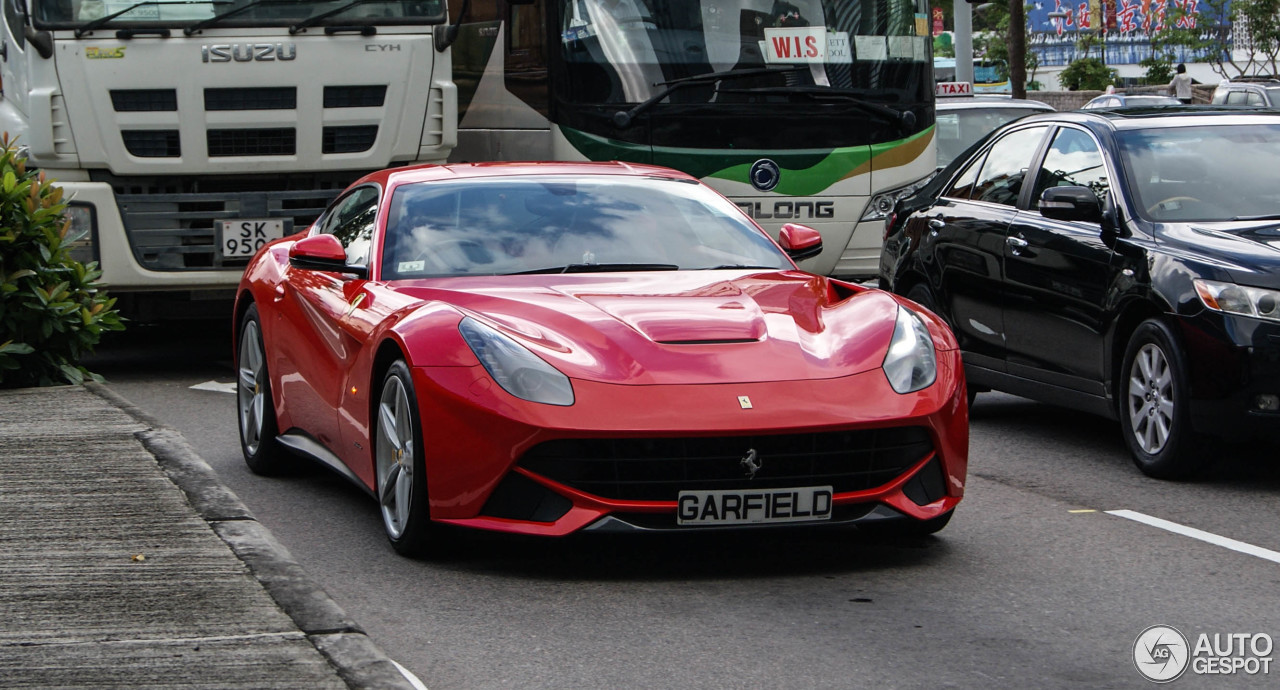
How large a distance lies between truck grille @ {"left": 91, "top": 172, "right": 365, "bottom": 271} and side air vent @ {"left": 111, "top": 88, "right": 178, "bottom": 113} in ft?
1.62

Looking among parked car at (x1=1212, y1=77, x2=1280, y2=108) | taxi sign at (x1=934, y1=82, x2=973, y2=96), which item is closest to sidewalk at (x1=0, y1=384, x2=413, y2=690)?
taxi sign at (x1=934, y1=82, x2=973, y2=96)

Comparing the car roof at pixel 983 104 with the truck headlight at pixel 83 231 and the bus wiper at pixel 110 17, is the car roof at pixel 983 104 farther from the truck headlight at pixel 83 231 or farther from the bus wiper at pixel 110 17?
the truck headlight at pixel 83 231

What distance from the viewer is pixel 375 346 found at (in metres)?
6.34

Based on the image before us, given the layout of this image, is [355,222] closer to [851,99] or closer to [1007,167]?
[1007,167]

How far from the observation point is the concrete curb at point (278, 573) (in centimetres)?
445

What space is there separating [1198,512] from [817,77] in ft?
23.1

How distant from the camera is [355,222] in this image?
7.65 m

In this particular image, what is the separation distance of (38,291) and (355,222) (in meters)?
3.57

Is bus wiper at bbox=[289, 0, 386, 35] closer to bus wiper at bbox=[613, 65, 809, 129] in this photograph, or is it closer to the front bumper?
bus wiper at bbox=[613, 65, 809, 129]

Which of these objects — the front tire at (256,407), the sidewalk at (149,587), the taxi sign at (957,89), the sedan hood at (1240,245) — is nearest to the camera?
the sidewalk at (149,587)

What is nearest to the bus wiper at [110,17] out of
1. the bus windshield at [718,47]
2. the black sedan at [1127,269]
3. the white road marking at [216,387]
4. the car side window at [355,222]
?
the white road marking at [216,387]

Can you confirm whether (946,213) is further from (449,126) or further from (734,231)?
(449,126)

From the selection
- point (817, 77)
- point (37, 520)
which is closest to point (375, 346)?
point (37, 520)

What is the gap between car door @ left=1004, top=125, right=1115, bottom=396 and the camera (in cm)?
833
